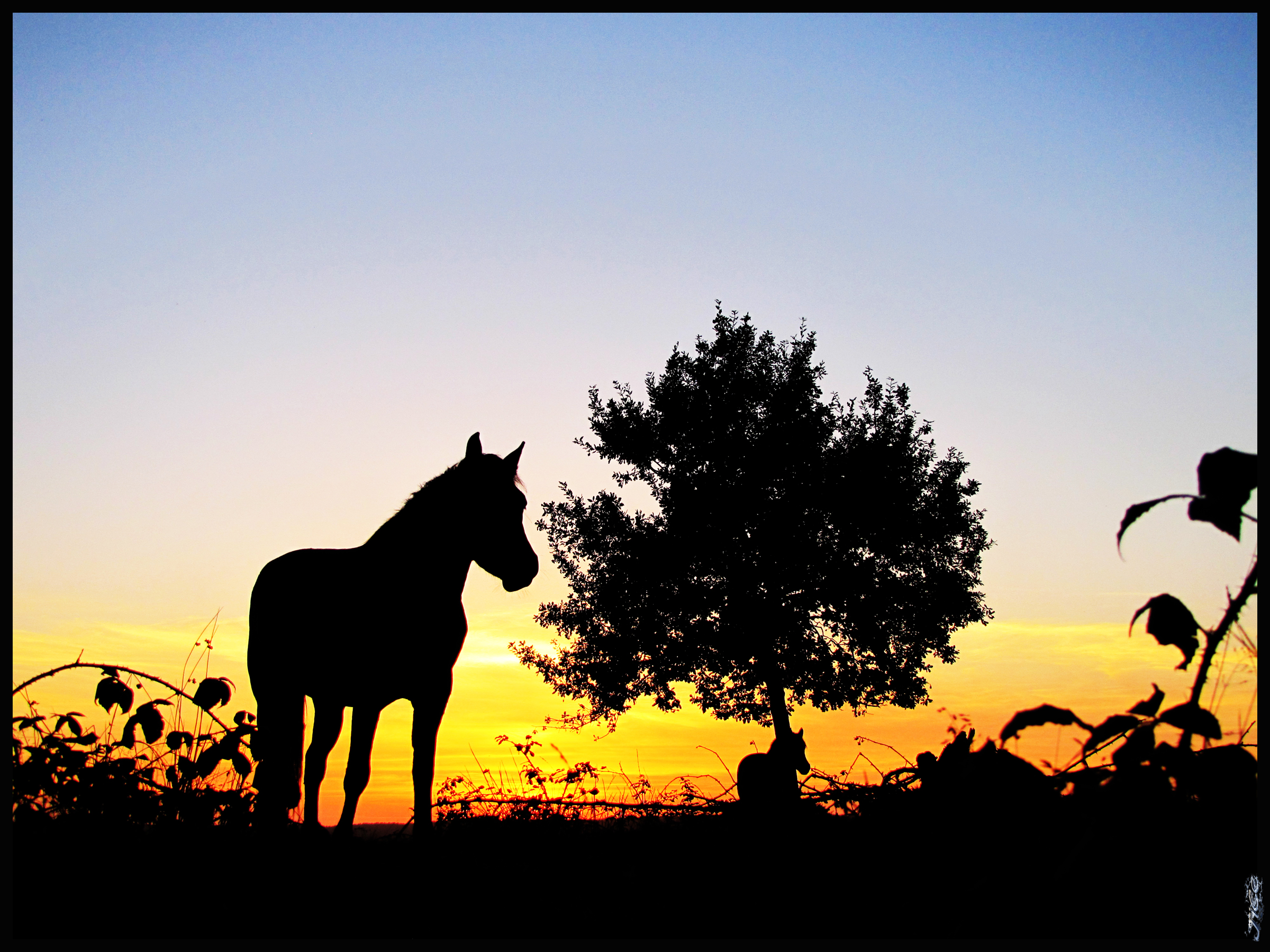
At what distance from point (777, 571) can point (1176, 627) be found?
2007 centimetres

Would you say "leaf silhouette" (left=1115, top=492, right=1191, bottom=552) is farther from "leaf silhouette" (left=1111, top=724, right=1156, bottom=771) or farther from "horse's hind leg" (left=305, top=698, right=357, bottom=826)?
"horse's hind leg" (left=305, top=698, right=357, bottom=826)

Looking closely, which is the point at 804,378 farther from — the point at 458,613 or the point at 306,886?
the point at 306,886

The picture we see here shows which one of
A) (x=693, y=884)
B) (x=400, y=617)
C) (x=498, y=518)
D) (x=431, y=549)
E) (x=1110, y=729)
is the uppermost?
(x=498, y=518)

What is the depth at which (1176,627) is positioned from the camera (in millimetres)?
1556

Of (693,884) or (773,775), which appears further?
(773,775)

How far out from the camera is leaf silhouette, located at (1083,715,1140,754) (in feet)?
5.19

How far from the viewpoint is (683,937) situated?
2.36 m

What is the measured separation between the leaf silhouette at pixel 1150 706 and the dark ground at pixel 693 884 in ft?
0.72

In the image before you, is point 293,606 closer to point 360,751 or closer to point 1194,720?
point 360,751

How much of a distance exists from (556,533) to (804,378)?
8.19 meters

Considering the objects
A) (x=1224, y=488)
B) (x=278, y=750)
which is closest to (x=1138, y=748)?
(x=1224, y=488)

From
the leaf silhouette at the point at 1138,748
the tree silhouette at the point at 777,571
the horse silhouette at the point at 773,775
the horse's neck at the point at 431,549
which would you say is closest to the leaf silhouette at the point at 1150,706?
the leaf silhouette at the point at 1138,748

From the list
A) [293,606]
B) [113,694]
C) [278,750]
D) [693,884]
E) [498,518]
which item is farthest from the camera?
[293,606]

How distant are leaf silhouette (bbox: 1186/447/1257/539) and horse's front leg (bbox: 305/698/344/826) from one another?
5263 mm
